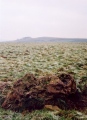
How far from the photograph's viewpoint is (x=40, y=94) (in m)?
7.31

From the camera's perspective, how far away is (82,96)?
8.13 m

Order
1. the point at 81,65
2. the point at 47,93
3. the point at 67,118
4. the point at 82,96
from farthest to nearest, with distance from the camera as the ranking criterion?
the point at 81,65, the point at 82,96, the point at 47,93, the point at 67,118

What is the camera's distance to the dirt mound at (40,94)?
7.17 metres

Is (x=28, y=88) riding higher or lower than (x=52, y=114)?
higher

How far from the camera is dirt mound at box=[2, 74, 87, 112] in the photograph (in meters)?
7.17

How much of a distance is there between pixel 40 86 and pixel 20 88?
601mm

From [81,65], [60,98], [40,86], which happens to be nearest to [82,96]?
[60,98]

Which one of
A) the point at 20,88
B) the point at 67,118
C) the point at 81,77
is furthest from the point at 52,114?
the point at 81,77

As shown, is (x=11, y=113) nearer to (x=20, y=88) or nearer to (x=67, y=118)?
(x=20, y=88)

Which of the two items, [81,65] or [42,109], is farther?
[81,65]

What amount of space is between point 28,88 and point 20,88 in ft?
0.79

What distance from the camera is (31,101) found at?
7.17 m

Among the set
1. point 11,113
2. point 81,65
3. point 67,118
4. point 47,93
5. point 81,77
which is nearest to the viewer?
point 67,118

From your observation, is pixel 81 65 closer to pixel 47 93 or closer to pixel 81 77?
pixel 81 77
